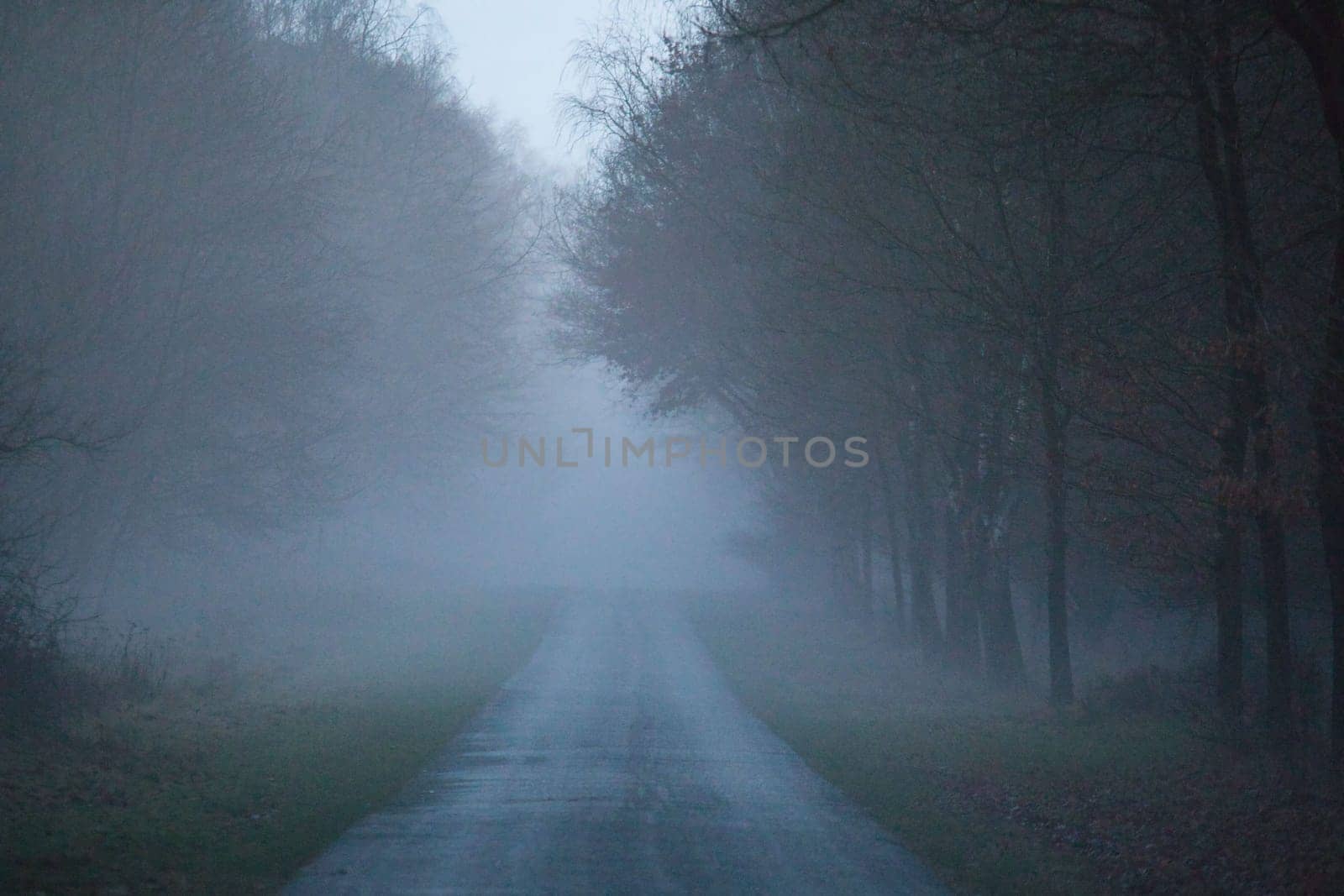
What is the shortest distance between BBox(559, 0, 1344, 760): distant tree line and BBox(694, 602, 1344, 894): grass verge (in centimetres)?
135

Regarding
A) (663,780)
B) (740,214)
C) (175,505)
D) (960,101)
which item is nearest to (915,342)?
(740,214)

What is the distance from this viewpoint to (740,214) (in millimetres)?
21109

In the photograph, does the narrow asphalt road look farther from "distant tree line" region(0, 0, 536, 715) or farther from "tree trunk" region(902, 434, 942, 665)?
"tree trunk" region(902, 434, 942, 665)

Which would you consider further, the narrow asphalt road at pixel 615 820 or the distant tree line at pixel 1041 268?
the distant tree line at pixel 1041 268

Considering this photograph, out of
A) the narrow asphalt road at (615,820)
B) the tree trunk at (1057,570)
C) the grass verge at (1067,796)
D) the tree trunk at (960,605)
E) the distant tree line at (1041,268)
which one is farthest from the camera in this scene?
the tree trunk at (960,605)

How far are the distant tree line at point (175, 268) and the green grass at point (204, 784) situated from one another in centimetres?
193

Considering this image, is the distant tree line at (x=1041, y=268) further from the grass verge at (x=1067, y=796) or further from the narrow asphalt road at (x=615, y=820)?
the narrow asphalt road at (x=615, y=820)

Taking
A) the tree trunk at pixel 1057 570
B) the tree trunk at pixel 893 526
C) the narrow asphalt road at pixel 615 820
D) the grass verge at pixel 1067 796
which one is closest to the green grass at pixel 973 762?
the grass verge at pixel 1067 796

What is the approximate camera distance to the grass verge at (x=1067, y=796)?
26.1 feet

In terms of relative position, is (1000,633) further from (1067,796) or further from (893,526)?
(1067,796)

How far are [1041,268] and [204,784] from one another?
1195cm

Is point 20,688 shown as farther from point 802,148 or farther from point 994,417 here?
point 994,417

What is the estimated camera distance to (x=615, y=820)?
30.4 feet

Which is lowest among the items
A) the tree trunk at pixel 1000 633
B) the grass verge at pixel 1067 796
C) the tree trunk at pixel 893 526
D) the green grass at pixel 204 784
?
the grass verge at pixel 1067 796
